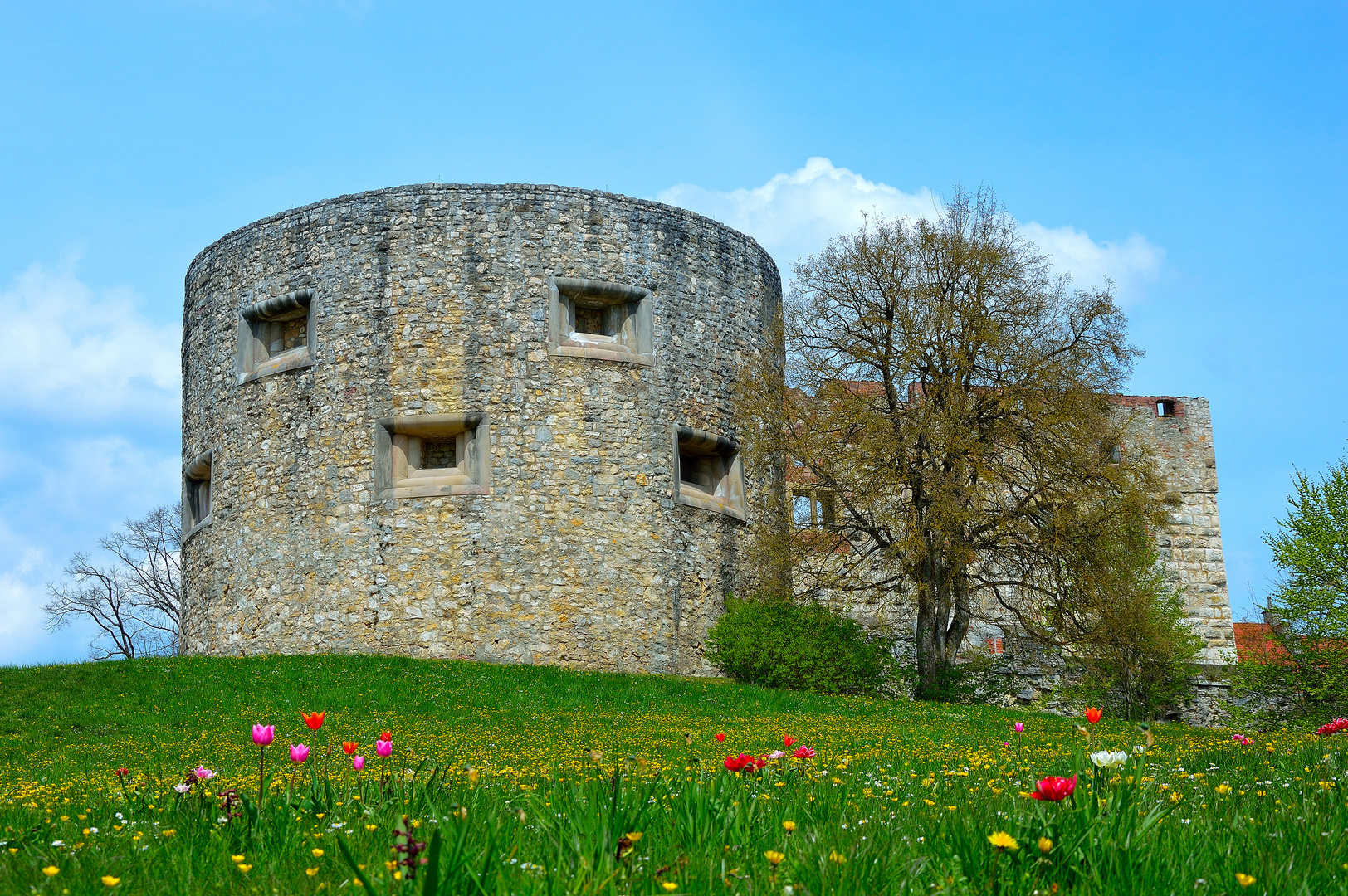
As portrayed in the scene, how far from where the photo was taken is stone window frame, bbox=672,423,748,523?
662 inches

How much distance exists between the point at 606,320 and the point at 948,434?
5.05 metres

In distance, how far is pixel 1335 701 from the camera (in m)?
17.1

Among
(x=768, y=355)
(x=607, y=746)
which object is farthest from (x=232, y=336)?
(x=607, y=746)

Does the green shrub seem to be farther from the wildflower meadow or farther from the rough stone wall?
the rough stone wall

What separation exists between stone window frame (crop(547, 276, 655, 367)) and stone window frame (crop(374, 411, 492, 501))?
1.51m

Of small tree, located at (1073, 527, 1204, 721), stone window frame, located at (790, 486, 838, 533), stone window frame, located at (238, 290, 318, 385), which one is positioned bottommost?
small tree, located at (1073, 527, 1204, 721)

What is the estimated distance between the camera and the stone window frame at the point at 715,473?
16812 millimetres

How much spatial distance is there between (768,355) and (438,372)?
496 cm

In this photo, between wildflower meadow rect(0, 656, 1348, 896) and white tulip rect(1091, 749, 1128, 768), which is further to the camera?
white tulip rect(1091, 749, 1128, 768)

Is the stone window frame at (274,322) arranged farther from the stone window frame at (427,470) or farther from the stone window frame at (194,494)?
the stone window frame at (427,470)

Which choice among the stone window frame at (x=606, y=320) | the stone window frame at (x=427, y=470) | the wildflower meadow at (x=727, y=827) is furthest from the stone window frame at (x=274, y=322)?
the wildflower meadow at (x=727, y=827)

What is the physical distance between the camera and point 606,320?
17.3m

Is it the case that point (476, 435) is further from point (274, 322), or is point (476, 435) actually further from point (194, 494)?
point (194, 494)

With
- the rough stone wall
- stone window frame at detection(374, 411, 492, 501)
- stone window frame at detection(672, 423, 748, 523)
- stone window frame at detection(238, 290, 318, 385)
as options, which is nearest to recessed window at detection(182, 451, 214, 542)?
stone window frame at detection(238, 290, 318, 385)
